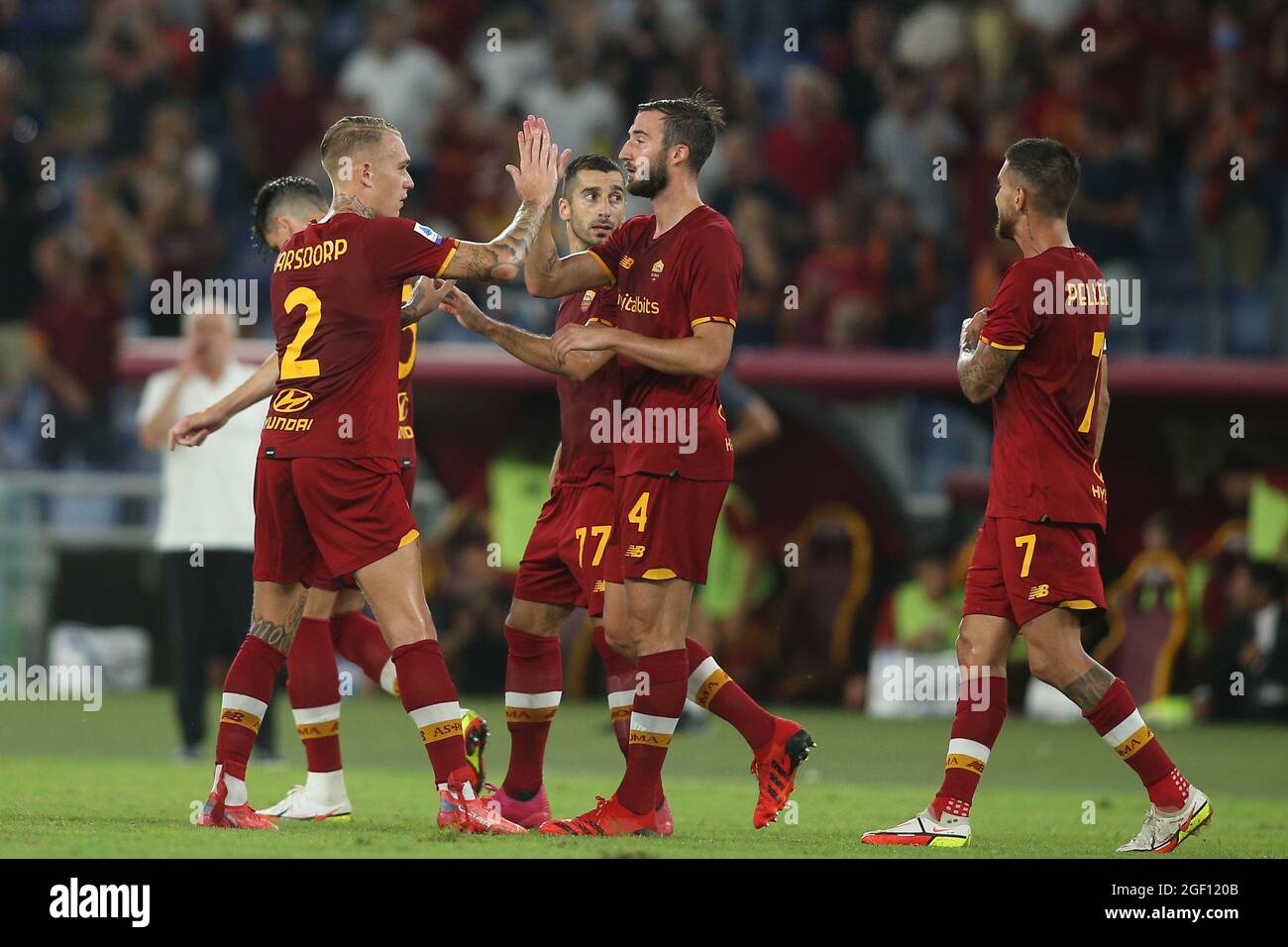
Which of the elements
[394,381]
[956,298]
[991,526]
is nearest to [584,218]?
[394,381]

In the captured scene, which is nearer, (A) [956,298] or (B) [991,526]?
(B) [991,526]

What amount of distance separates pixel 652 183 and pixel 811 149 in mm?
10006

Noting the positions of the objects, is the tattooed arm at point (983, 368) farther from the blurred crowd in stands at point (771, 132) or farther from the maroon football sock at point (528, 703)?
the blurred crowd in stands at point (771, 132)

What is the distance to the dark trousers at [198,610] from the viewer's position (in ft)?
35.5

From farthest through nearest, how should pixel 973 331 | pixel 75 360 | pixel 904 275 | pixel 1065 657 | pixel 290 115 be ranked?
pixel 290 115, pixel 75 360, pixel 904 275, pixel 973 331, pixel 1065 657

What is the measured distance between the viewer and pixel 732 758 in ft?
38.1

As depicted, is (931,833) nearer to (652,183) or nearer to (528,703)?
(528,703)

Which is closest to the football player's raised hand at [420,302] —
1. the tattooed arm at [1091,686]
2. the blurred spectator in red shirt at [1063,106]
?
the tattooed arm at [1091,686]

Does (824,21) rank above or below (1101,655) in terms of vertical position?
above

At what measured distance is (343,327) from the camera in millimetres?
7203

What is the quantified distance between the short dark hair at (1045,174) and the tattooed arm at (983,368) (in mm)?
568

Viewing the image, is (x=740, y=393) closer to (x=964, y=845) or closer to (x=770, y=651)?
(x=770, y=651)

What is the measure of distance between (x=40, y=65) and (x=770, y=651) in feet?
35.4
